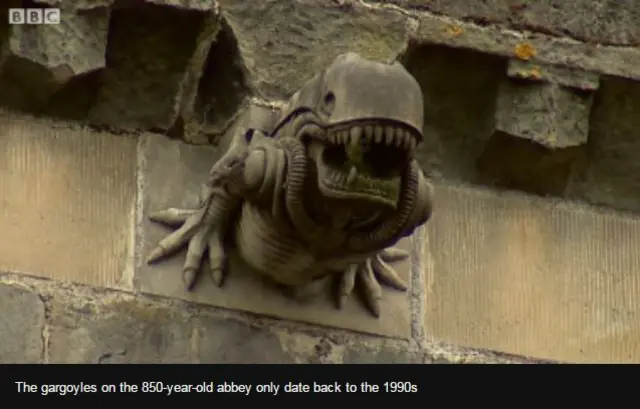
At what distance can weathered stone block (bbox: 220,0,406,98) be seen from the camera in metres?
4.80

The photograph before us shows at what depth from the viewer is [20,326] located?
15.1 feet

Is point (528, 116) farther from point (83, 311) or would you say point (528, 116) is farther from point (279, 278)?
point (83, 311)

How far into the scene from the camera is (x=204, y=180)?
4.85 meters

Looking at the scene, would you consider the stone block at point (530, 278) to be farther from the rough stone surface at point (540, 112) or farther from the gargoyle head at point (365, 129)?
the gargoyle head at point (365, 129)

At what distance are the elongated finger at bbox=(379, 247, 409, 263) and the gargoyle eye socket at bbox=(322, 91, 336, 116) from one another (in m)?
0.53

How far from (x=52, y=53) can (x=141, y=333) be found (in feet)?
1.84

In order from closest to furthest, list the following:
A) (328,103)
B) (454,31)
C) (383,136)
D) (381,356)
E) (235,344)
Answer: (383,136)
(328,103)
(235,344)
(381,356)
(454,31)

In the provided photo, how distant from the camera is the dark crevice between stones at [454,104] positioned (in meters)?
4.93

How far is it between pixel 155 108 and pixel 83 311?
46cm

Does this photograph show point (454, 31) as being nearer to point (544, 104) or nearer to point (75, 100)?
point (544, 104)

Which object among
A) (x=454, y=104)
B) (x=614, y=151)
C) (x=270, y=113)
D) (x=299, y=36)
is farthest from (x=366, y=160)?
(x=614, y=151)

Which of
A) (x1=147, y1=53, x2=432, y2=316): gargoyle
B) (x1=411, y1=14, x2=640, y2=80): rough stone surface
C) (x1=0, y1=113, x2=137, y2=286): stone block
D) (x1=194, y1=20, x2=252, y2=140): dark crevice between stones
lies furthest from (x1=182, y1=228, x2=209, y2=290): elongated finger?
(x1=411, y1=14, x2=640, y2=80): rough stone surface

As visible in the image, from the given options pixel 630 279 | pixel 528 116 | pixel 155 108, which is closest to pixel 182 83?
pixel 155 108

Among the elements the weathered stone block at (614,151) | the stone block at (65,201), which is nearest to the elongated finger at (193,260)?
the stone block at (65,201)
